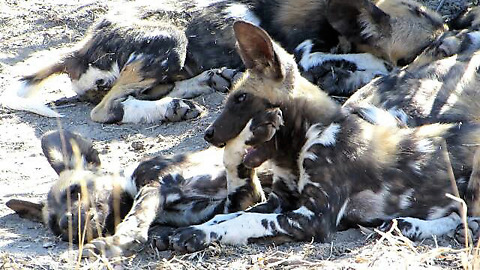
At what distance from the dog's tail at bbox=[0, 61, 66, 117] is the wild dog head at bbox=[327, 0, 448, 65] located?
188 cm

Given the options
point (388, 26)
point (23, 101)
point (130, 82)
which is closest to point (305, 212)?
point (388, 26)

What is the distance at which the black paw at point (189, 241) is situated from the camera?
4.34 m

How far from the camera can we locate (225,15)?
7.14 meters

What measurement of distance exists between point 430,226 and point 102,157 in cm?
215

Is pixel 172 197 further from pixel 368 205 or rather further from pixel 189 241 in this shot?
pixel 368 205

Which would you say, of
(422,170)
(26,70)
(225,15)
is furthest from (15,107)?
(422,170)

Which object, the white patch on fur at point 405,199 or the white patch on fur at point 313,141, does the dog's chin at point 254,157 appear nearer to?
the white patch on fur at point 313,141

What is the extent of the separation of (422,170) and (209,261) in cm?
100

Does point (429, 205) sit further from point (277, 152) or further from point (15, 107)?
point (15, 107)

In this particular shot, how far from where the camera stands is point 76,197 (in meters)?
4.81

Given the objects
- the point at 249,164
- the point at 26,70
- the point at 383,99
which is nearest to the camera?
the point at 249,164

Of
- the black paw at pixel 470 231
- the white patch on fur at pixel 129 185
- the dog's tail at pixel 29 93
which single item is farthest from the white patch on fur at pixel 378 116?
the dog's tail at pixel 29 93

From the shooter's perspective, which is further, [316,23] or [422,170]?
[316,23]

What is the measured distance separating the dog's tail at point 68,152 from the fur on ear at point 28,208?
0.77ft
